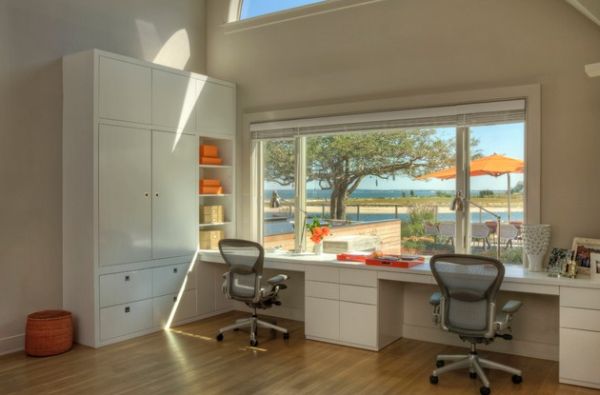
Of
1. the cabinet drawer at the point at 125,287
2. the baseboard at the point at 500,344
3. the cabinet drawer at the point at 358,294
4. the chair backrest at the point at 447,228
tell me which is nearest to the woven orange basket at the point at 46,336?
the cabinet drawer at the point at 125,287

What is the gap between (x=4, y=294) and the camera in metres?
4.27

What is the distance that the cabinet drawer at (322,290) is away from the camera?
453 cm

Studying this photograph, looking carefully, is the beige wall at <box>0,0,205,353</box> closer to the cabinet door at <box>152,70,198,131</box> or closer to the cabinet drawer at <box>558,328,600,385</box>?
the cabinet door at <box>152,70,198,131</box>

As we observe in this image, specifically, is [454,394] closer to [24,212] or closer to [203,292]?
[203,292]

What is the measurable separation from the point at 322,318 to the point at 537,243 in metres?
1.85

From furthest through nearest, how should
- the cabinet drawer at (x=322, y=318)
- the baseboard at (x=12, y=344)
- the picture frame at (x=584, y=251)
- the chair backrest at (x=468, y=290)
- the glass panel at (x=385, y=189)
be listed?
1. the glass panel at (x=385, y=189)
2. the cabinet drawer at (x=322, y=318)
3. the baseboard at (x=12, y=344)
4. the picture frame at (x=584, y=251)
5. the chair backrest at (x=468, y=290)

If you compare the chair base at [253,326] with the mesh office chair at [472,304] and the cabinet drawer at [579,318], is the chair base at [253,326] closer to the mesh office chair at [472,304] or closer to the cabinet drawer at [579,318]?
the mesh office chair at [472,304]

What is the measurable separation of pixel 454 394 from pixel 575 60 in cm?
262

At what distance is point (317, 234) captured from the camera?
5.02 m

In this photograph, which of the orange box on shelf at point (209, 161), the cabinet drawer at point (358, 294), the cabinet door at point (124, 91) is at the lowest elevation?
the cabinet drawer at point (358, 294)

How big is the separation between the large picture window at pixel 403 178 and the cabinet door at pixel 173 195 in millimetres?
806

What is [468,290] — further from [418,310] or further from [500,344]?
[418,310]

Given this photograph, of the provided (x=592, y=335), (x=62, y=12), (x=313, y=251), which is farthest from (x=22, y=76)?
(x=592, y=335)

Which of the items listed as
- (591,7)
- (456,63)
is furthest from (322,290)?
(591,7)
